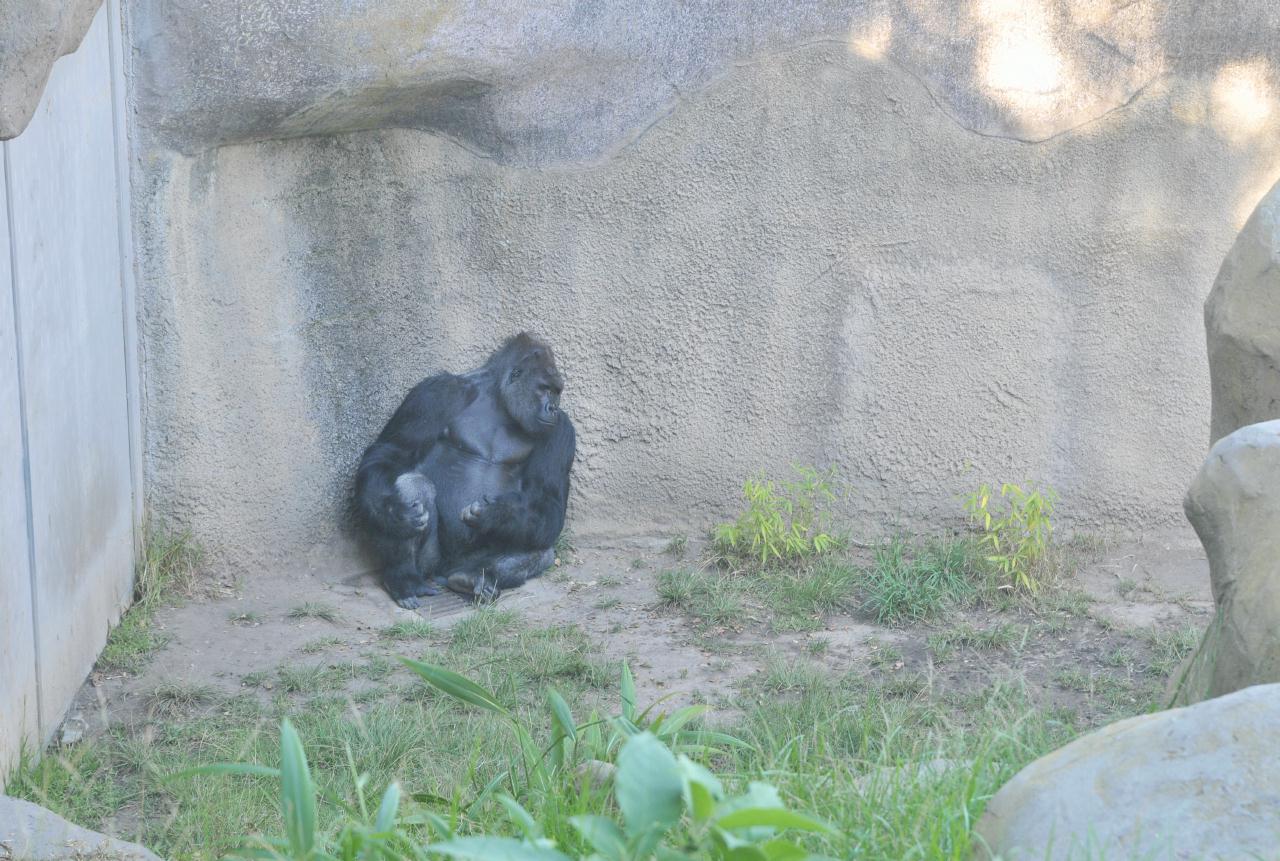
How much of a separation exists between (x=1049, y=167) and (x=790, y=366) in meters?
1.19

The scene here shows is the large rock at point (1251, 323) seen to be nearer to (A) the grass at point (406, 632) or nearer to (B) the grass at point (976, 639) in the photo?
(B) the grass at point (976, 639)

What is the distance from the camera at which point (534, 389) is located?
5.24 m

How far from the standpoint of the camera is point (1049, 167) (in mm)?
5293

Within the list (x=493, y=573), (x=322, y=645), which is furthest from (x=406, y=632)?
(x=493, y=573)

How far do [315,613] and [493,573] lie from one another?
66 cm

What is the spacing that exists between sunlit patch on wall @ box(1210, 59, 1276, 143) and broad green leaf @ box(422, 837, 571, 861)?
4515 millimetres

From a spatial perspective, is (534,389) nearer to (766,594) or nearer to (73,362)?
(766,594)

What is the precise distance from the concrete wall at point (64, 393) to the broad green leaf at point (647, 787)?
2153mm

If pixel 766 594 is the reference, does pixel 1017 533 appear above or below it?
above

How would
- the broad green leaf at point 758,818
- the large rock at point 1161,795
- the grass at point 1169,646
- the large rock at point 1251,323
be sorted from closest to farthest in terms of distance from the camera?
the broad green leaf at point 758,818, the large rock at point 1161,795, the large rock at point 1251,323, the grass at point 1169,646

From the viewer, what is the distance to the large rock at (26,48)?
235 cm

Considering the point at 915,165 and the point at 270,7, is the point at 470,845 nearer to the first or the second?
the point at 270,7

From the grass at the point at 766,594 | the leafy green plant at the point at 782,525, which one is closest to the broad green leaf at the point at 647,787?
the grass at the point at 766,594

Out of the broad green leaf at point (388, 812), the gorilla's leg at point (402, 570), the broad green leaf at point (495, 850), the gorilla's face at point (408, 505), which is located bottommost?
the gorilla's leg at point (402, 570)
